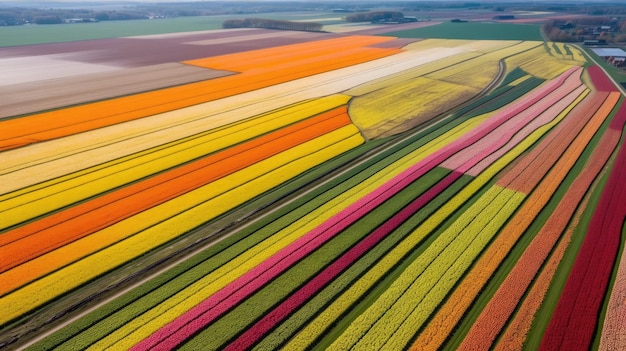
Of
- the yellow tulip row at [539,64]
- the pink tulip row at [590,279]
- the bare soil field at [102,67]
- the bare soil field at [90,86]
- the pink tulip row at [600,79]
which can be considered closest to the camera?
the pink tulip row at [590,279]

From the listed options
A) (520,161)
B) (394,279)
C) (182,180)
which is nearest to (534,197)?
(520,161)

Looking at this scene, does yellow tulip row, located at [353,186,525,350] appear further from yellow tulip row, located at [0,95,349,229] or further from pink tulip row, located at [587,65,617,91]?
pink tulip row, located at [587,65,617,91]

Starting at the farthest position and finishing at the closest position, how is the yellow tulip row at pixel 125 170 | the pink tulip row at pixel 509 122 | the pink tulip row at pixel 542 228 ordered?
1. the pink tulip row at pixel 509 122
2. the yellow tulip row at pixel 125 170
3. the pink tulip row at pixel 542 228

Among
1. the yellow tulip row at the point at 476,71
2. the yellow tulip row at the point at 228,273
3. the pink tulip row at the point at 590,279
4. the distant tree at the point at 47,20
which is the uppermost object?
the yellow tulip row at the point at 476,71

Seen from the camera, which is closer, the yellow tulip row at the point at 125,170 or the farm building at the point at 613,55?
the yellow tulip row at the point at 125,170

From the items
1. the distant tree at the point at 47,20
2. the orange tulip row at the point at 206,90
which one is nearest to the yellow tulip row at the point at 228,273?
the orange tulip row at the point at 206,90

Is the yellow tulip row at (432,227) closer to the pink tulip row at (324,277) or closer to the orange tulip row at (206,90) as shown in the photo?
the pink tulip row at (324,277)

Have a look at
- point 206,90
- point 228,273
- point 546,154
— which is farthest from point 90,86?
point 546,154

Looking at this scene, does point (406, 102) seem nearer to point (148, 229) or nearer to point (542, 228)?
point (542, 228)
